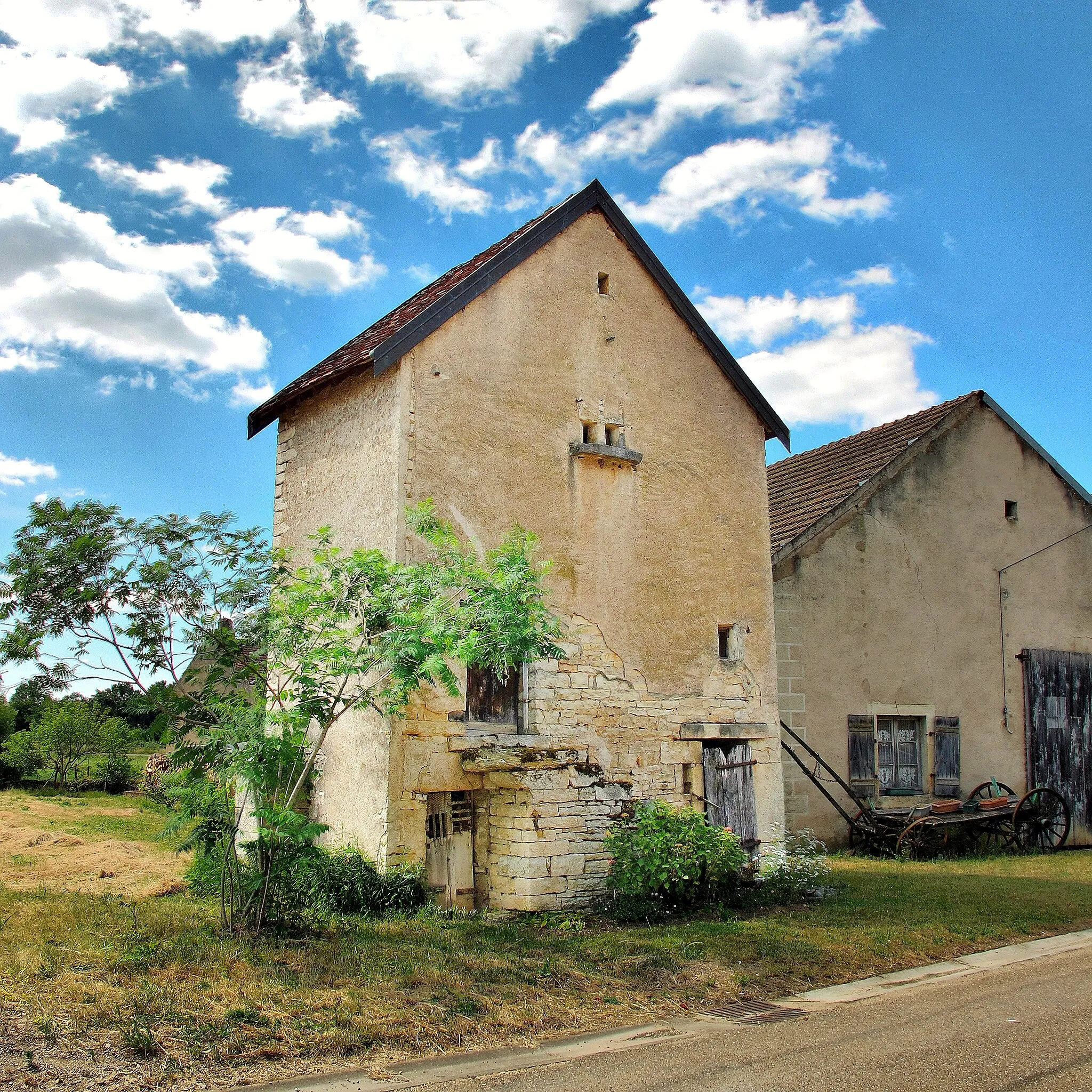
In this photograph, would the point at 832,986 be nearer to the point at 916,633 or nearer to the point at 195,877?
the point at 195,877

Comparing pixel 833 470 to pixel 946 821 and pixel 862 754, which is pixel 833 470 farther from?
pixel 946 821

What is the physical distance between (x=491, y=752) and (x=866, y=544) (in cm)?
782

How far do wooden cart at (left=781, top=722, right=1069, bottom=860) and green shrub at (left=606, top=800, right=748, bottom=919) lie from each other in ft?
12.1

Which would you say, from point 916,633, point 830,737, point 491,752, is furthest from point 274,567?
point 916,633

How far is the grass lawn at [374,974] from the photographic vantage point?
528cm

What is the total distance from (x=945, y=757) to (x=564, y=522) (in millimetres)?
8004

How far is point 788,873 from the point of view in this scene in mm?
10258

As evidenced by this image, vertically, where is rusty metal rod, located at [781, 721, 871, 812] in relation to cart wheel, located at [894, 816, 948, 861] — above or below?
above

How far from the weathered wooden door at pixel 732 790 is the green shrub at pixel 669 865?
0.85 meters

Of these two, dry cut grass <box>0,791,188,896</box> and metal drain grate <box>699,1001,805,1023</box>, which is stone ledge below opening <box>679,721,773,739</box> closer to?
metal drain grate <box>699,1001,805,1023</box>

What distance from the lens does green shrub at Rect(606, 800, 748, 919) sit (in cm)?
925

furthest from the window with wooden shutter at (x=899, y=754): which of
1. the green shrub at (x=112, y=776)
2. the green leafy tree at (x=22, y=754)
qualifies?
the green leafy tree at (x=22, y=754)

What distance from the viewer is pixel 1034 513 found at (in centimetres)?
1681

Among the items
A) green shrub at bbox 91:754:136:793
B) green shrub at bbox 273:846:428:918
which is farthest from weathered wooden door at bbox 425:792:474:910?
green shrub at bbox 91:754:136:793
